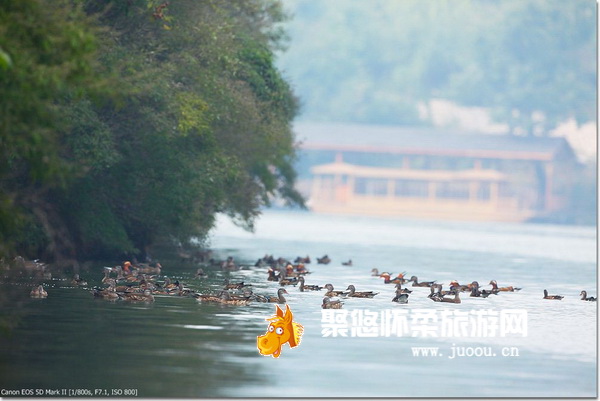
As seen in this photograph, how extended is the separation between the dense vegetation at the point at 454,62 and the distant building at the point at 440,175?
1272cm

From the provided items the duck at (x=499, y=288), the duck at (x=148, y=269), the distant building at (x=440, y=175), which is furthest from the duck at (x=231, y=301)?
the distant building at (x=440, y=175)

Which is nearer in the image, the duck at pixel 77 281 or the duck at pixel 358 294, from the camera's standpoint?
the duck at pixel 77 281

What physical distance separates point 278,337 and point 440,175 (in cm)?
10360

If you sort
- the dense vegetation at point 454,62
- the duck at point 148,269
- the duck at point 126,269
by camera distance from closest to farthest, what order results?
the duck at point 126,269
the duck at point 148,269
the dense vegetation at point 454,62

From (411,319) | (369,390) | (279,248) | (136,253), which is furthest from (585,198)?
(369,390)

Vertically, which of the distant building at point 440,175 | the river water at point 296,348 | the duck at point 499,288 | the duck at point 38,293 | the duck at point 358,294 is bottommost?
the river water at point 296,348

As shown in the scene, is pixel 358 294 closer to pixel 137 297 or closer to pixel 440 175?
pixel 137 297

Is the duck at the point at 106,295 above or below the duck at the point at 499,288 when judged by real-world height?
below

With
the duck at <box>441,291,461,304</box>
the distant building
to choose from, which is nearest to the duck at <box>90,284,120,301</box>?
the duck at <box>441,291,461,304</box>

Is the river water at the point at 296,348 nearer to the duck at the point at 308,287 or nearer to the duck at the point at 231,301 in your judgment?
the duck at the point at 231,301

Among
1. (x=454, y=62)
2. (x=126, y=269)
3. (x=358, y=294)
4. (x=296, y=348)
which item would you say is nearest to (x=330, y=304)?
(x=358, y=294)

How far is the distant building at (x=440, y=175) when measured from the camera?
413 feet

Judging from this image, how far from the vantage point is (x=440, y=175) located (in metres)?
126

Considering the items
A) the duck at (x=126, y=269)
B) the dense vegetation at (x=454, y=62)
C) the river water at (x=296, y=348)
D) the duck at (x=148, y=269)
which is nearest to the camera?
the river water at (x=296, y=348)
